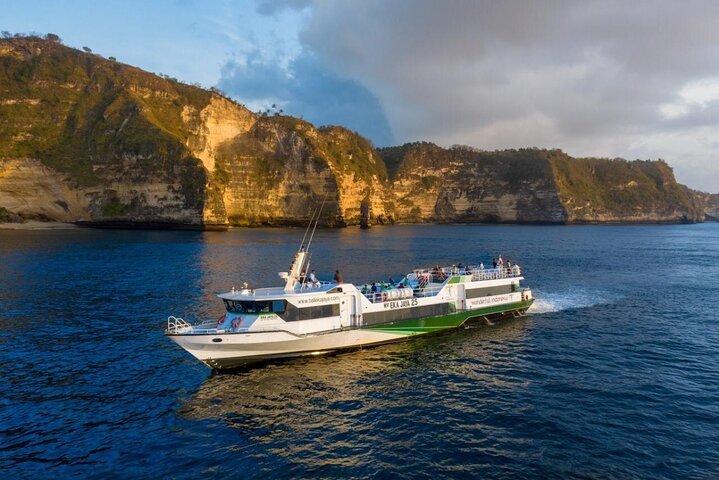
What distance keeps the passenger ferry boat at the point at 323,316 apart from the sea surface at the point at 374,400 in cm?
98

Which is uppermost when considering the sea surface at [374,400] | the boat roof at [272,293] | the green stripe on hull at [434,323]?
the boat roof at [272,293]

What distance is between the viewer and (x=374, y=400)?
19453 millimetres

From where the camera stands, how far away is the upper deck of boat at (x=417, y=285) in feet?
79.6

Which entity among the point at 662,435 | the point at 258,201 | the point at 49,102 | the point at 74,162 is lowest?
the point at 662,435

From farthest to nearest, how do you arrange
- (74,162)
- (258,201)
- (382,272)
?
1. (258,201)
2. (74,162)
3. (382,272)

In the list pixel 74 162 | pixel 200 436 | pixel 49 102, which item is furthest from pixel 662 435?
pixel 49 102

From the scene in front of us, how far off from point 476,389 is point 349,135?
179m

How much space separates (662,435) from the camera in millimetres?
16359

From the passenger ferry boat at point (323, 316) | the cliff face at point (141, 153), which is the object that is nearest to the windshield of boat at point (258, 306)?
the passenger ferry boat at point (323, 316)

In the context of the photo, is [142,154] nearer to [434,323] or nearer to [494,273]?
[494,273]

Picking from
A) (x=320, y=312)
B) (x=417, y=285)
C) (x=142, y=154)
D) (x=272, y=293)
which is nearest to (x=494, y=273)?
(x=417, y=285)

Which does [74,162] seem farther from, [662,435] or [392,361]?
[662,435]

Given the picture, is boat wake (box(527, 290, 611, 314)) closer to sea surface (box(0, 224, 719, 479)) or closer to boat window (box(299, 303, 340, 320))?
sea surface (box(0, 224, 719, 479))

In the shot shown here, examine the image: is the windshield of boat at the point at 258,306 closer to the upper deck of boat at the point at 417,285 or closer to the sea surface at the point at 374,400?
the upper deck of boat at the point at 417,285
